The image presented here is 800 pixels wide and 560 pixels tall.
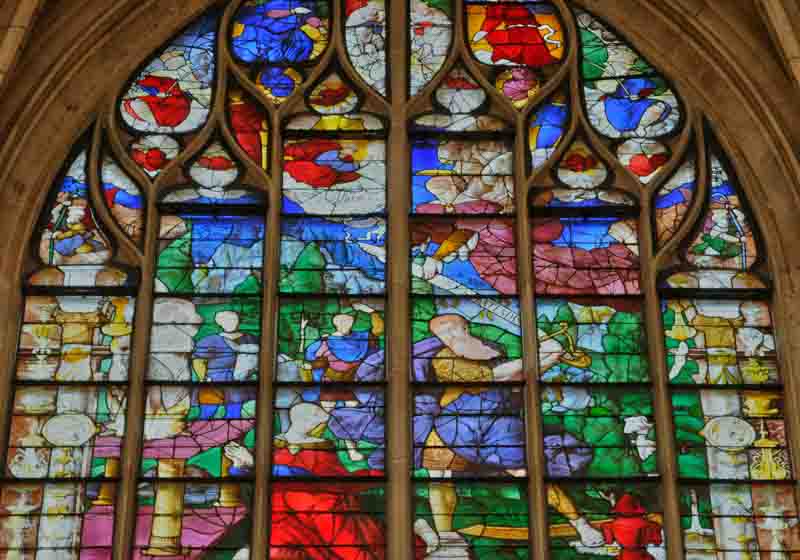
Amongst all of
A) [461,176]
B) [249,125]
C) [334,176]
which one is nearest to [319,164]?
[334,176]

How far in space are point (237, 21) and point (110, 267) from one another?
1.94 metres

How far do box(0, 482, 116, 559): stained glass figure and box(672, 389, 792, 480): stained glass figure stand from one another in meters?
3.07

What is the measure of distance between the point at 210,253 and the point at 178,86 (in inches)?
47.2

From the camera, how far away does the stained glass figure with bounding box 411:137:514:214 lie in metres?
11.1

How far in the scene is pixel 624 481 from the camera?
1013 cm

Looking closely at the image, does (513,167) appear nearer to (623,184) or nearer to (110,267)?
(623,184)

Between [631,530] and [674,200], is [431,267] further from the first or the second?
[631,530]

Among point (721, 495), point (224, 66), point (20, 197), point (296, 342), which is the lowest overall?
point (721, 495)

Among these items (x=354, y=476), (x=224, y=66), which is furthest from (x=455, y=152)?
(x=354, y=476)

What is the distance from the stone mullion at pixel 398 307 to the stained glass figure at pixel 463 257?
0.39 ft

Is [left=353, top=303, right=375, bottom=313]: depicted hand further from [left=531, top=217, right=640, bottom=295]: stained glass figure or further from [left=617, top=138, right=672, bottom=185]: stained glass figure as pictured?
[left=617, top=138, right=672, bottom=185]: stained glass figure

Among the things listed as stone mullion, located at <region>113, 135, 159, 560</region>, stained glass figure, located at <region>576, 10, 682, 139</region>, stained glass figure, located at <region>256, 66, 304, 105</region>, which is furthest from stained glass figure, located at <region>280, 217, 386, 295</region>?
stained glass figure, located at <region>576, 10, 682, 139</region>

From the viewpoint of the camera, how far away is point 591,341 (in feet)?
34.8

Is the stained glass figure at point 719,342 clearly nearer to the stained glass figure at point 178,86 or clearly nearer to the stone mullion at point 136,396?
the stone mullion at point 136,396
